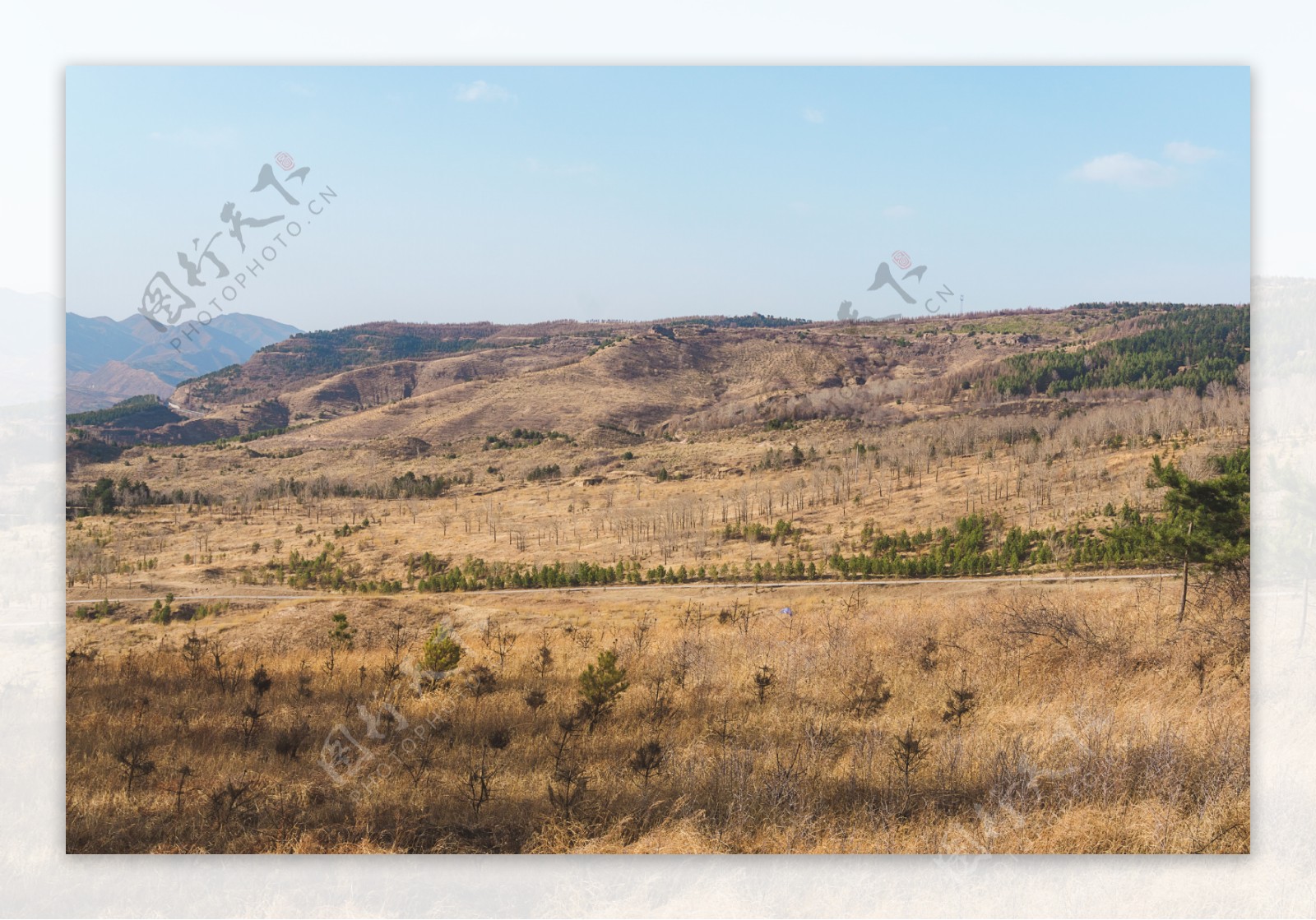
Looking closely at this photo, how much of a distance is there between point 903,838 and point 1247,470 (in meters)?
5.21

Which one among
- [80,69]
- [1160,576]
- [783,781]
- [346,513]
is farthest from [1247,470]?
[346,513]

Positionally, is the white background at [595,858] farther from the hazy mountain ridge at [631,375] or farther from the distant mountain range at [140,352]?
the hazy mountain ridge at [631,375]

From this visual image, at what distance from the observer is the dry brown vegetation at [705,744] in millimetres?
6078

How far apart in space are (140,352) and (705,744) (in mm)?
9458

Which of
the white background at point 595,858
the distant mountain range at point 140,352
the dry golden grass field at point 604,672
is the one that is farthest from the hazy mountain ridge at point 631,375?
the white background at point 595,858

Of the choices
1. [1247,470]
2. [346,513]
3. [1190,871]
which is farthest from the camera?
[346,513]

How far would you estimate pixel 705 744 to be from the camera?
6938mm

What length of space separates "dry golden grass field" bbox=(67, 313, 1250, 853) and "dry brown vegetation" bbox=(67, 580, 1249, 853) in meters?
0.03

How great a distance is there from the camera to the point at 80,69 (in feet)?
21.5

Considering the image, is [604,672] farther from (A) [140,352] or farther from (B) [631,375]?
(B) [631,375]

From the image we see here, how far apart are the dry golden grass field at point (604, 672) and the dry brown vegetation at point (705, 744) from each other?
0.03 m

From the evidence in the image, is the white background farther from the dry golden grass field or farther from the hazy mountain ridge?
the hazy mountain ridge

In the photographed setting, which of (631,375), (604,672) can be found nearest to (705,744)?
(604,672)

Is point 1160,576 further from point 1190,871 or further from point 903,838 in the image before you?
point 903,838
